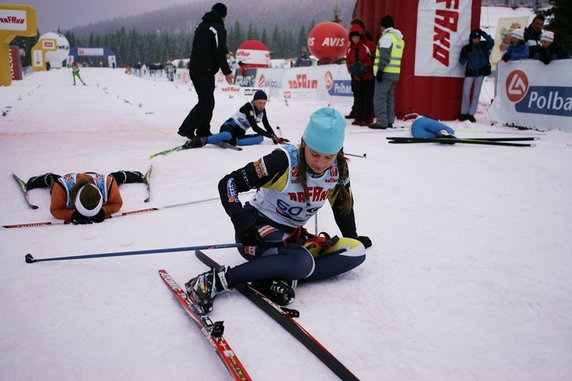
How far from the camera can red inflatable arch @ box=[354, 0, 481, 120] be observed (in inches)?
365

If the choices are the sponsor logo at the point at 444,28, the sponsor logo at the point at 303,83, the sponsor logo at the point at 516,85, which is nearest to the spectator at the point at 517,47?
the sponsor logo at the point at 516,85

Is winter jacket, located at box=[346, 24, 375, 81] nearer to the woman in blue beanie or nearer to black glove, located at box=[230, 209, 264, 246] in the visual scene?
the woman in blue beanie

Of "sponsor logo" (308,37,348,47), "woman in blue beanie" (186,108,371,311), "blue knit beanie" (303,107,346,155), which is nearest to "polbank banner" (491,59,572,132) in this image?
"woman in blue beanie" (186,108,371,311)

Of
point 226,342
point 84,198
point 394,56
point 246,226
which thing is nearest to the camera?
point 226,342

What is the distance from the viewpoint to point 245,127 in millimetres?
6859

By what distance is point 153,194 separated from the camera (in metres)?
4.32

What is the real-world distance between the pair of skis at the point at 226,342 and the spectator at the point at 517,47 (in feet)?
27.7

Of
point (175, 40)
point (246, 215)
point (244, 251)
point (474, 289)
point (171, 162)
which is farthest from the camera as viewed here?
point (175, 40)

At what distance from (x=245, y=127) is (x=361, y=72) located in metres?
3.41

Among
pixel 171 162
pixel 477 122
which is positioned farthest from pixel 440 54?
pixel 171 162

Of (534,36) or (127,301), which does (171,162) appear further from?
(534,36)

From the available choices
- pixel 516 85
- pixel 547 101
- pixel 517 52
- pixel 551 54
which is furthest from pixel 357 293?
pixel 517 52

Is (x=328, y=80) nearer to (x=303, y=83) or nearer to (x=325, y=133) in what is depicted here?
(x=303, y=83)

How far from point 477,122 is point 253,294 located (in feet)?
28.4
